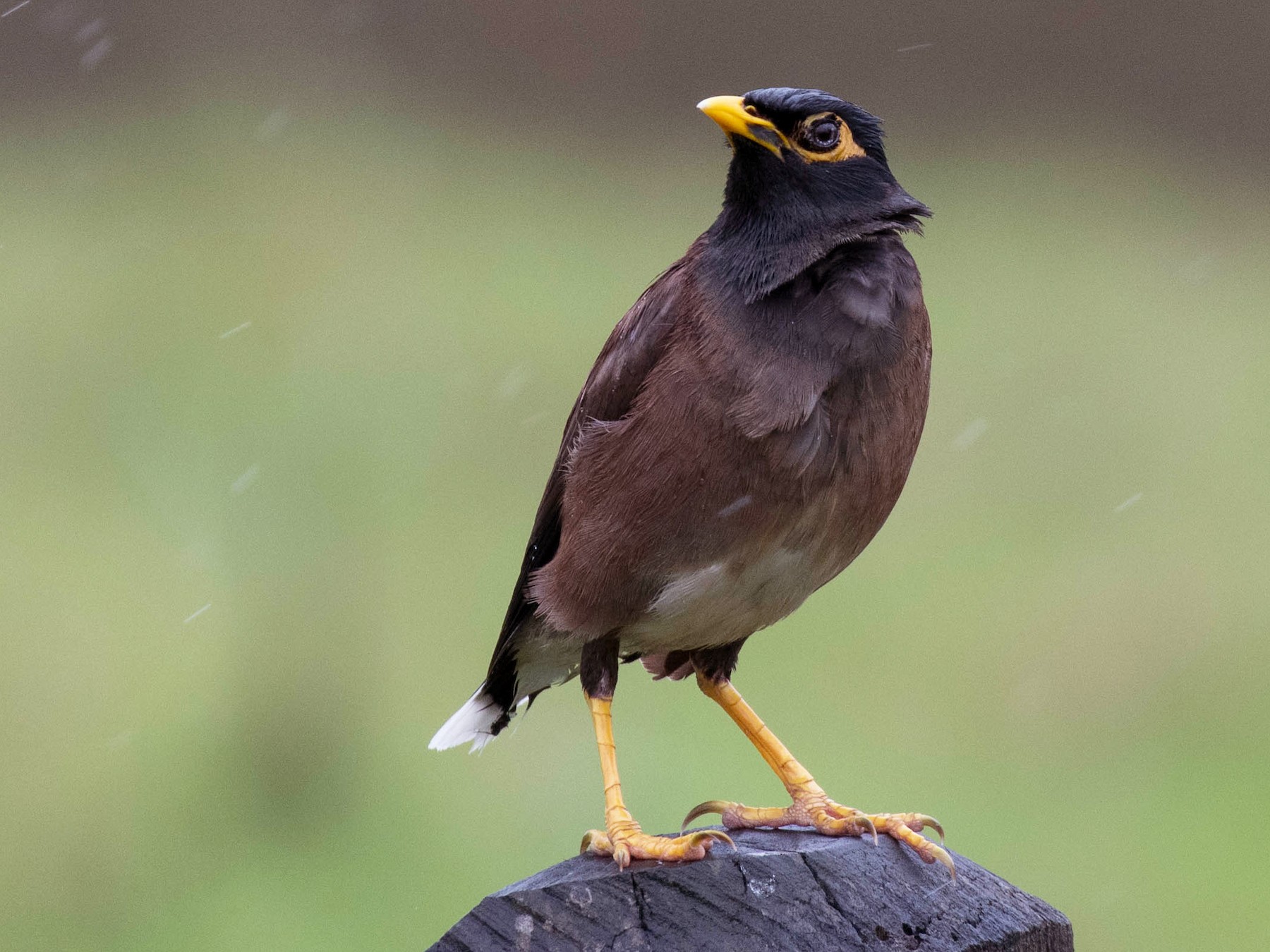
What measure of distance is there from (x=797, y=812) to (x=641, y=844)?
1.44 feet

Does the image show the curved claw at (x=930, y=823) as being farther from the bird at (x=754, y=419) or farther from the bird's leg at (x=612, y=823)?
the bird's leg at (x=612, y=823)

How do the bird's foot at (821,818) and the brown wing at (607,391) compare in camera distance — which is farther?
the brown wing at (607,391)

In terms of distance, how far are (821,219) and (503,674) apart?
120cm

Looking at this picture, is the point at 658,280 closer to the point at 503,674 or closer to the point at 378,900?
the point at 503,674

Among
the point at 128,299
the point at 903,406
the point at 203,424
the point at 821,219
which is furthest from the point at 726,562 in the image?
the point at 128,299

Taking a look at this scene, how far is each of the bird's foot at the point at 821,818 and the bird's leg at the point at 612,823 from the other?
0.16 metres

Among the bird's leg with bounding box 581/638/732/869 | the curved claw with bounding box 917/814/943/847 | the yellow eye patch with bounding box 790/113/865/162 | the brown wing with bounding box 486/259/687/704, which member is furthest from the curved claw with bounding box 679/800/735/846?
the yellow eye patch with bounding box 790/113/865/162

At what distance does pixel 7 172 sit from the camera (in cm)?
593

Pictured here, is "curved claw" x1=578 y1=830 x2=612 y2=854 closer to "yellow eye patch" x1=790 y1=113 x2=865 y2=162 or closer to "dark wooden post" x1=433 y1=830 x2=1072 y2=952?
"dark wooden post" x1=433 y1=830 x2=1072 y2=952

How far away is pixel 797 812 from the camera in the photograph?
7.82 feet

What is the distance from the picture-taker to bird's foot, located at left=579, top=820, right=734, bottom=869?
190cm

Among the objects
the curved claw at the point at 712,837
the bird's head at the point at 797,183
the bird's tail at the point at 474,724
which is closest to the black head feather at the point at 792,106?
the bird's head at the point at 797,183

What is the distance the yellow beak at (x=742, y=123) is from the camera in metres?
2.35

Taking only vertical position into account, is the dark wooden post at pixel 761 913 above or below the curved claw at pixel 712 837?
above
